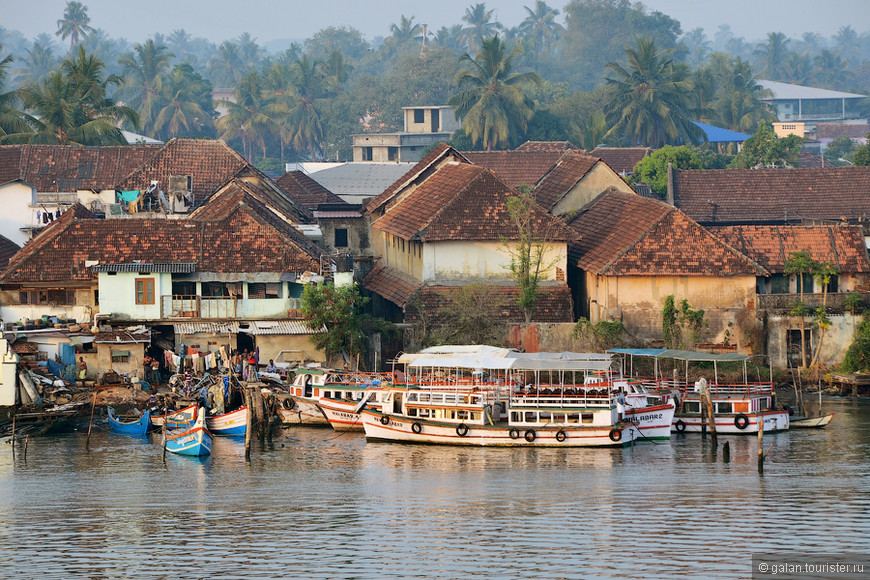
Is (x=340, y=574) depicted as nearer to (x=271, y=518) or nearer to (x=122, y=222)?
(x=271, y=518)

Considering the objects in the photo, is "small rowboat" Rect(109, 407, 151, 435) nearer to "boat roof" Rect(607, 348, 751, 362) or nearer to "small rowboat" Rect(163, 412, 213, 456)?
"small rowboat" Rect(163, 412, 213, 456)

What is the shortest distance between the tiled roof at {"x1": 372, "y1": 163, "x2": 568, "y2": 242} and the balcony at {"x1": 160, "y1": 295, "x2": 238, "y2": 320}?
7.74 meters

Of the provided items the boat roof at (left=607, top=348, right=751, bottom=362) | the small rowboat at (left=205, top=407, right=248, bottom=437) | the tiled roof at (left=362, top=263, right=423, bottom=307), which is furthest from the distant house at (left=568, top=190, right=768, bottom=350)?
the small rowboat at (left=205, top=407, right=248, bottom=437)

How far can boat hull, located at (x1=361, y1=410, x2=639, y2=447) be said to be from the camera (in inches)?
1743

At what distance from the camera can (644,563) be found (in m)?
32.1

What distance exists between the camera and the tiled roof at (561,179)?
208ft

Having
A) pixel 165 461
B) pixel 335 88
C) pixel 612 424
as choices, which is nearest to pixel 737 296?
pixel 612 424

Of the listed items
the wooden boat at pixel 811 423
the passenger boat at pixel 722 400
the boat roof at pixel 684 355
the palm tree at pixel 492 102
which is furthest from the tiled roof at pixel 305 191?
the palm tree at pixel 492 102

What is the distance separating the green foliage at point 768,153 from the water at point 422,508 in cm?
4738

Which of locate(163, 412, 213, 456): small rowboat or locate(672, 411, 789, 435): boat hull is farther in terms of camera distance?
locate(672, 411, 789, 435): boat hull

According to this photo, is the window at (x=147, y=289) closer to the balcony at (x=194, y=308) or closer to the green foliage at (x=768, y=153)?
the balcony at (x=194, y=308)

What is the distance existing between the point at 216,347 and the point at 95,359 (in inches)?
165

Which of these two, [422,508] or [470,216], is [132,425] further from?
[470,216]

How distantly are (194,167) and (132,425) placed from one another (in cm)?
2347
